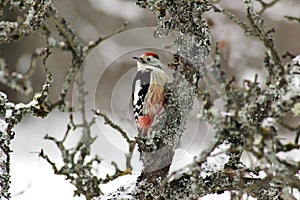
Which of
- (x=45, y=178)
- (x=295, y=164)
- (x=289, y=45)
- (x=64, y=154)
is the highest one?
(x=289, y=45)

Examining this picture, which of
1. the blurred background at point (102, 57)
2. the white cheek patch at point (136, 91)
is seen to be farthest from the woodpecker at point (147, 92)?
the blurred background at point (102, 57)

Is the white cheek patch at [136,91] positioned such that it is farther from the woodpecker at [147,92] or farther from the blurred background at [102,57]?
the blurred background at [102,57]

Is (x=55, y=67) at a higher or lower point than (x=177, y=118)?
higher

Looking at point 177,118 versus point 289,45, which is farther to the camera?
point 289,45

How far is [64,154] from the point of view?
2.50ft

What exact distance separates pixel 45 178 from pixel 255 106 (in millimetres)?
2290

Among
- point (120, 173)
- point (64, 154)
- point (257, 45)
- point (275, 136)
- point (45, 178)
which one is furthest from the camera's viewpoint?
point (257, 45)

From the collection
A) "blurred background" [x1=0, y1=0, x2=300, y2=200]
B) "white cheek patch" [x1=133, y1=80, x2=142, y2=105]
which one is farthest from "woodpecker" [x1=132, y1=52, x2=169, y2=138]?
"blurred background" [x1=0, y1=0, x2=300, y2=200]

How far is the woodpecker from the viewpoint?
109 cm

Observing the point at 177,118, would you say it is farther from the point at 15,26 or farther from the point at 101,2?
the point at 101,2

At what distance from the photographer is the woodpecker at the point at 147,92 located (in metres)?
1.09

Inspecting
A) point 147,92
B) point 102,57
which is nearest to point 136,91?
point 147,92

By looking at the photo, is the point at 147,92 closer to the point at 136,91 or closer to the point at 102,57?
the point at 136,91

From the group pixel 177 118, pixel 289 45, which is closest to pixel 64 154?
pixel 177 118
